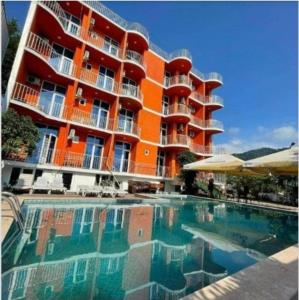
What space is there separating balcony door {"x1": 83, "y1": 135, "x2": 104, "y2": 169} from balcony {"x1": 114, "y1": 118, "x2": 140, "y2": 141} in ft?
5.42

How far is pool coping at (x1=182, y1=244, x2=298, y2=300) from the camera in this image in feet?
8.51

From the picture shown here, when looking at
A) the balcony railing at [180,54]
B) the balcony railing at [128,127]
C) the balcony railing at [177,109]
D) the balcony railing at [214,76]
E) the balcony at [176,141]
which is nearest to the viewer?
the balcony railing at [128,127]

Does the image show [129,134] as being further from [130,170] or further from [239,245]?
[239,245]

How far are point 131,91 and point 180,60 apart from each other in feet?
22.9

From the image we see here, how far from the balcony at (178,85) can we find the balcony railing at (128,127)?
5924 mm

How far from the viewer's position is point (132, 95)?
56.6 ft

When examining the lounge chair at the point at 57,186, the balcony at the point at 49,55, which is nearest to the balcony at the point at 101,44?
the balcony at the point at 49,55

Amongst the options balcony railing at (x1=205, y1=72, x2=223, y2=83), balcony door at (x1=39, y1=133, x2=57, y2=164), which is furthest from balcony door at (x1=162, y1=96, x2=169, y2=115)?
balcony door at (x1=39, y1=133, x2=57, y2=164)

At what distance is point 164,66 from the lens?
2152 cm

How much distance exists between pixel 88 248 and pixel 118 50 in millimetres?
16439

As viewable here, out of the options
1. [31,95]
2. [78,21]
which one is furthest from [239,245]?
[78,21]

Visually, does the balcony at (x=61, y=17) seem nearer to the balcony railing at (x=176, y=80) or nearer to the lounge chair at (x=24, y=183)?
the balcony railing at (x=176, y=80)

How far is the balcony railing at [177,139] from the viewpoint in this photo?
65.1 feet

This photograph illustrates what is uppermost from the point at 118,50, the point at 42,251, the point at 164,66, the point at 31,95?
the point at 164,66
